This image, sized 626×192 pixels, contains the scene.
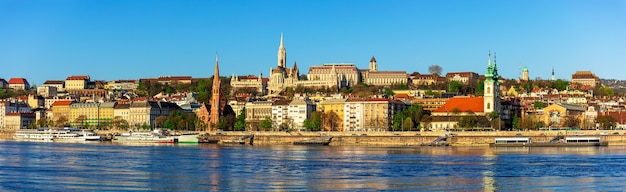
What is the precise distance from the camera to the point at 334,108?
96.2 meters

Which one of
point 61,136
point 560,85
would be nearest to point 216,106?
point 61,136

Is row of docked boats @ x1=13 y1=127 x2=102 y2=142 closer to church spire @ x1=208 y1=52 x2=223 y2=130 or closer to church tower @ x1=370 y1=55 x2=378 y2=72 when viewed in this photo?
church spire @ x1=208 y1=52 x2=223 y2=130

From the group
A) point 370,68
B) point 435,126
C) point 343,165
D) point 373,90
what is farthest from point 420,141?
point 370,68

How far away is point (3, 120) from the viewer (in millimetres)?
118375

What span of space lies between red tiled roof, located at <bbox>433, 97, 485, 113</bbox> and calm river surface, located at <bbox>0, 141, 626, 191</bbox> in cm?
3888

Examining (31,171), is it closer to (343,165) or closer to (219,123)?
(343,165)

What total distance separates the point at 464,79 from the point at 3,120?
53.9 meters

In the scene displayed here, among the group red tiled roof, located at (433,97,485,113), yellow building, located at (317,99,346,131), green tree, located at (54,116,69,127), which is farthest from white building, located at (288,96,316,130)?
green tree, located at (54,116,69,127)

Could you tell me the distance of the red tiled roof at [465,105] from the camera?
8969 cm

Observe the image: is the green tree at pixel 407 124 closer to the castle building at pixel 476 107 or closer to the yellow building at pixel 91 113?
the castle building at pixel 476 107

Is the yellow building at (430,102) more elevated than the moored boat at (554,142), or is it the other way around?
the yellow building at (430,102)

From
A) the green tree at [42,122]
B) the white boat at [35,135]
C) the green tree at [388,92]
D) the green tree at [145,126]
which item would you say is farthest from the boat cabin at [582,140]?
the green tree at [42,122]

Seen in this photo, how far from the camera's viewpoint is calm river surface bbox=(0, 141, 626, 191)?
31875 millimetres

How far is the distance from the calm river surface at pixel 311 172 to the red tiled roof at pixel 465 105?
3888 centimetres
